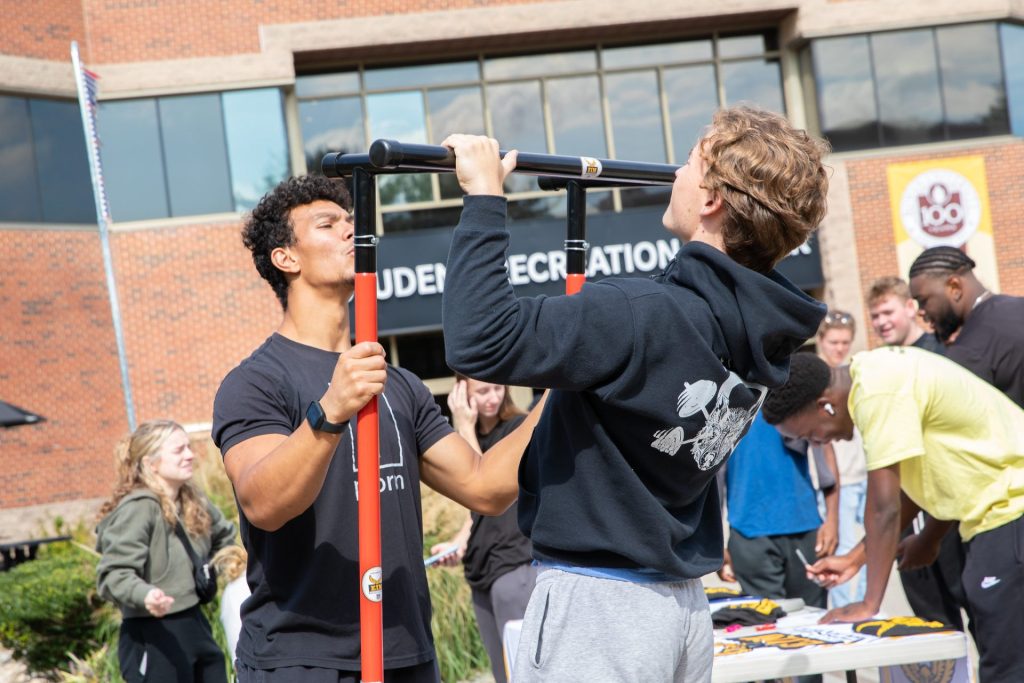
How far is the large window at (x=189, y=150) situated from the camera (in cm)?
2064

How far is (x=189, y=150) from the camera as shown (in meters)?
20.7

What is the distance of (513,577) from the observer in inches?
227

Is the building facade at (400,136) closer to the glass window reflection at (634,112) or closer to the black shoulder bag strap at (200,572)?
the glass window reflection at (634,112)

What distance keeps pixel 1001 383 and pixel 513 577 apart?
261cm

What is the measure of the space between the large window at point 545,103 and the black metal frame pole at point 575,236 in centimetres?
1860

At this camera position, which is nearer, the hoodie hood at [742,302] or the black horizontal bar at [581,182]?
the hoodie hood at [742,302]

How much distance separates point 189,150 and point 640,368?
65.6 ft

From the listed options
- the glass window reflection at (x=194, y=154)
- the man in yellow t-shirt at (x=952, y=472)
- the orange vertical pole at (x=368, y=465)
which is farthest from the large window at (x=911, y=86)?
the orange vertical pole at (x=368, y=465)

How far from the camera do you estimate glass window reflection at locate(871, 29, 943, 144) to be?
21625mm

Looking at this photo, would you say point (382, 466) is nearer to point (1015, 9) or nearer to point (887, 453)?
point (887, 453)

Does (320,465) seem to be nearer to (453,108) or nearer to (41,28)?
(453,108)

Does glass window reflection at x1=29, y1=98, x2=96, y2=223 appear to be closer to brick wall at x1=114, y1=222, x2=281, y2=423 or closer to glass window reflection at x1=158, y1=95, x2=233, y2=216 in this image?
brick wall at x1=114, y1=222, x2=281, y2=423

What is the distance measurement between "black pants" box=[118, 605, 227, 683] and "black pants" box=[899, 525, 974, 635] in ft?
11.3


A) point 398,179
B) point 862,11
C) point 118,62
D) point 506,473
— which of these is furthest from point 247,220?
point 862,11
